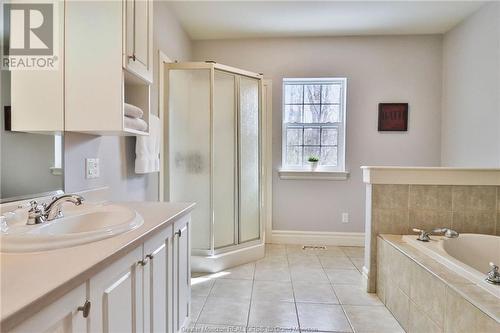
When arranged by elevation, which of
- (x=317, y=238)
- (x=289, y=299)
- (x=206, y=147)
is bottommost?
(x=289, y=299)

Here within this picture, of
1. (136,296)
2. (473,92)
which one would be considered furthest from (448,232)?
(136,296)

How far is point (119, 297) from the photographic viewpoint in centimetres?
91

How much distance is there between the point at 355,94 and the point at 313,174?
110 cm

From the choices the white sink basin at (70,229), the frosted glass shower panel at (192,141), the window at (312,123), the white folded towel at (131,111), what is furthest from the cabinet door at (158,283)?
the window at (312,123)

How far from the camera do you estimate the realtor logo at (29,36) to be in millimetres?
1118

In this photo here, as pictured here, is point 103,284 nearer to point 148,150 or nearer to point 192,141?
point 148,150

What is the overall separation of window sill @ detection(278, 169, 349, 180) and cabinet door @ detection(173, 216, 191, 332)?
1926 mm

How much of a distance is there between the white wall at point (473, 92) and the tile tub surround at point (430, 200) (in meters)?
0.69

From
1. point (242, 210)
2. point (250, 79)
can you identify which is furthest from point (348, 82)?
point (242, 210)

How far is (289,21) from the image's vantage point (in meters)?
2.98

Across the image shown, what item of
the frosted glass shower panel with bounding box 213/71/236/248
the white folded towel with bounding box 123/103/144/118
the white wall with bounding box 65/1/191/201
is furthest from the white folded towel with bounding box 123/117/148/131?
the frosted glass shower panel with bounding box 213/71/236/248

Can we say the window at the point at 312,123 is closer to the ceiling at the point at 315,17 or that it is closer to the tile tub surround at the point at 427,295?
the ceiling at the point at 315,17

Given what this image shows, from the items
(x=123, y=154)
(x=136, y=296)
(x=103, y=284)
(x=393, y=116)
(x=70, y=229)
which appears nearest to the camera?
(x=103, y=284)

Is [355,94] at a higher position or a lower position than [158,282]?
higher
